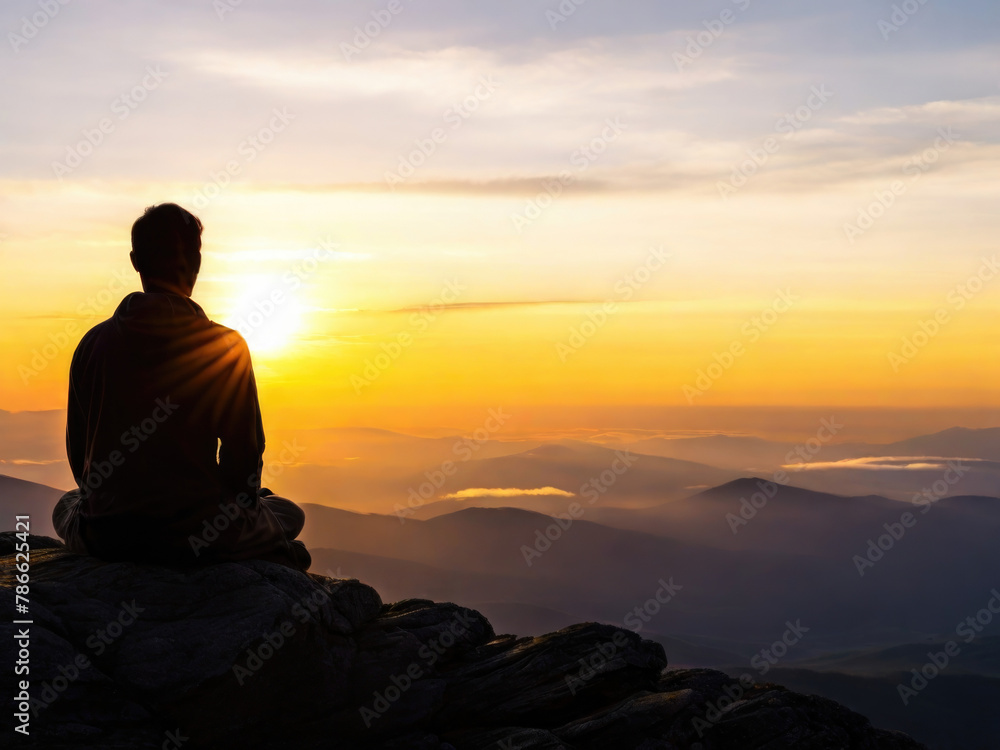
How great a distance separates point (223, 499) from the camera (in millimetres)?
9414

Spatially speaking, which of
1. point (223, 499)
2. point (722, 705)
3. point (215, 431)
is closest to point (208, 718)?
point (223, 499)

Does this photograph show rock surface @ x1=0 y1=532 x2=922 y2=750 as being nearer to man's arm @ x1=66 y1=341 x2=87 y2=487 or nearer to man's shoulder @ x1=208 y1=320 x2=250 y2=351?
man's arm @ x1=66 y1=341 x2=87 y2=487

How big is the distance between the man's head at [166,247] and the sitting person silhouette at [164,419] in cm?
1

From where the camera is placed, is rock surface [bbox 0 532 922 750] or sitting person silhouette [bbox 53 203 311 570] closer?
rock surface [bbox 0 532 922 750]

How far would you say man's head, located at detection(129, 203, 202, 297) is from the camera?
8992mm

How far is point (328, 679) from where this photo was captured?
29.9ft

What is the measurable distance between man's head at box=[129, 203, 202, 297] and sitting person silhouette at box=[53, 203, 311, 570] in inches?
0.5

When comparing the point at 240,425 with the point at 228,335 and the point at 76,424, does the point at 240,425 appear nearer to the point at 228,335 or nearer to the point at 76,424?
the point at 228,335

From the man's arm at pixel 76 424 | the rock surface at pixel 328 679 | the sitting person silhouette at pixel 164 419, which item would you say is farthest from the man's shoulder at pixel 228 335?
the rock surface at pixel 328 679

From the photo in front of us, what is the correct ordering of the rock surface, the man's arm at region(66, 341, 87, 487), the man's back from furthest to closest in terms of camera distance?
the man's arm at region(66, 341, 87, 487) < the man's back < the rock surface

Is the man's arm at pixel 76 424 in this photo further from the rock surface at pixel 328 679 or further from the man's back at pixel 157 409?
the rock surface at pixel 328 679

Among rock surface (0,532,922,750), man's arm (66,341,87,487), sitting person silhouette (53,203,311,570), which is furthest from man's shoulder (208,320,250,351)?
rock surface (0,532,922,750)

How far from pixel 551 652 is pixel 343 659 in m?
2.98

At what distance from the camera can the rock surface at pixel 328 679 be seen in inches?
319
